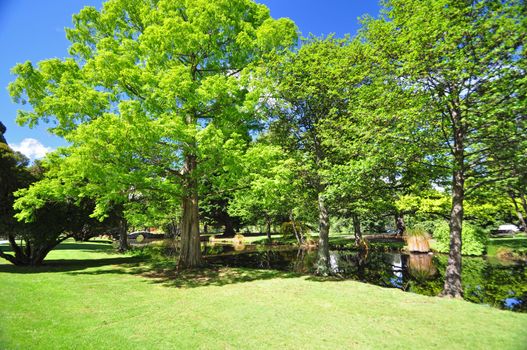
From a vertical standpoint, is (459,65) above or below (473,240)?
above

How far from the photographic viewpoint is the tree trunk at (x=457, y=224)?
990 centimetres

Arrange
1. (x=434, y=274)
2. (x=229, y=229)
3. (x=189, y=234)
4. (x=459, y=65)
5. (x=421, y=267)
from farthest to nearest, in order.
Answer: (x=229, y=229) < (x=421, y=267) < (x=434, y=274) < (x=189, y=234) < (x=459, y=65)

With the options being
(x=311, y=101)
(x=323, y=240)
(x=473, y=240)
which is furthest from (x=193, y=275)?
(x=473, y=240)

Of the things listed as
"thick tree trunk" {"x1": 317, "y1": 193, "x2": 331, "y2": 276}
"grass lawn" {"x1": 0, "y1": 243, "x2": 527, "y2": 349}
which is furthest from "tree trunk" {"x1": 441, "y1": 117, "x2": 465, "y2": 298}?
"thick tree trunk" {"x1": 317, "y1": 193, "x2": 331, "y2": 276}

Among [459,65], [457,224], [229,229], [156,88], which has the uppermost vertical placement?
[156,88]

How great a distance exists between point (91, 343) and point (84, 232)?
1623cm

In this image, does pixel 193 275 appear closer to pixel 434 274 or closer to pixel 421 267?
pixel 434 274

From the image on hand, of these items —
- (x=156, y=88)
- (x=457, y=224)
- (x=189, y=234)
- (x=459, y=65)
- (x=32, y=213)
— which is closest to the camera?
(x=459, y=65)

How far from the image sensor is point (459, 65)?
27.9ft

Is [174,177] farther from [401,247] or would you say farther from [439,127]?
[401,247]

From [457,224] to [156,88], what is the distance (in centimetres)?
1296

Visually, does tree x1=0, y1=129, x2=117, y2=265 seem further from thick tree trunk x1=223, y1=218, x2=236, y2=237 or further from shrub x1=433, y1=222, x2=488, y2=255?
thick tree trunk x1=223, y1=218, x2=236, y2=237

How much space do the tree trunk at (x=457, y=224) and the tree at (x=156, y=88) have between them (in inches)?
325

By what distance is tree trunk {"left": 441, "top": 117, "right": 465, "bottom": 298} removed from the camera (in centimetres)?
990
